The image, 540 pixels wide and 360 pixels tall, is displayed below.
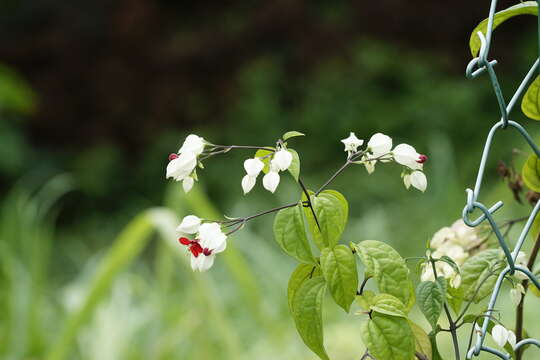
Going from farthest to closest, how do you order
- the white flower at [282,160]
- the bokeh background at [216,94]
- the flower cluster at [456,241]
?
the bokeh background at [216,94]
the flower cluster at [456,241]
the white flower at [282,160]

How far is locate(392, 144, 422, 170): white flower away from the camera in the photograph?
1.34 feet

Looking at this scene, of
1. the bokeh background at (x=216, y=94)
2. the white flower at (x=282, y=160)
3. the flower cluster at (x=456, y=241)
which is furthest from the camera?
the bokeh background at (x=216, y=94)

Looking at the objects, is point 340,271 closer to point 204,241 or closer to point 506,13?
point 204,241

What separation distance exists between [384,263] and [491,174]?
2.94 metres

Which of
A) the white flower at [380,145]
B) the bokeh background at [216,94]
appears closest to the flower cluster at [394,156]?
the white flower at [380,145]

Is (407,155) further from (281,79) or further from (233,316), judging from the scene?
(281,79)

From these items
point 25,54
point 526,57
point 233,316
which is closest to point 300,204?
point 233,316

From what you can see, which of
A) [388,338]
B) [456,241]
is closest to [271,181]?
[388,338]

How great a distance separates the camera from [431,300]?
16.0 inches

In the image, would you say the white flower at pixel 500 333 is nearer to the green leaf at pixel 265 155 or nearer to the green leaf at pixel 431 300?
the green leaf at pixel 431 300

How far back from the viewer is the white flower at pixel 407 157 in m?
0.41

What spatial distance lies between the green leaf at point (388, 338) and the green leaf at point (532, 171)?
0.48ft

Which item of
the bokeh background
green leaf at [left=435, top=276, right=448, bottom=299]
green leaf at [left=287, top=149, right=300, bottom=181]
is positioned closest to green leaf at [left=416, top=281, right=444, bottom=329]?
green leaf at [left=435, top=276, right=448, bottom=299]

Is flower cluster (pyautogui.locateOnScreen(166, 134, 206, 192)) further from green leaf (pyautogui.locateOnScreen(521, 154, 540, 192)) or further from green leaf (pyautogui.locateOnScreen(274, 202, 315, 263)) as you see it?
green leaf (pyautogui.locateOnScreen(521, 154, 540, 192))
